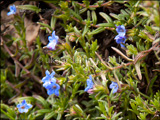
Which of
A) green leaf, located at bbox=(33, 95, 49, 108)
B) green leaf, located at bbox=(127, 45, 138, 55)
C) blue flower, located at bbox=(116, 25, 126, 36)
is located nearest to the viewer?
green leaf, located at bbox=(127, 45, 138, 55)

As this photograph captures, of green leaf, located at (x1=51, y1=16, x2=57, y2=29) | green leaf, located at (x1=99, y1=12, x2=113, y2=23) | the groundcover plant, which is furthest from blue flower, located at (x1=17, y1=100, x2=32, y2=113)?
green leaf, located at (x1=99, y1=12, x2=113, y2=23)

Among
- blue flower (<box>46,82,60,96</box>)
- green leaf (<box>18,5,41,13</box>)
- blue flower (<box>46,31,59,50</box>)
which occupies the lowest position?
blue flower (<box>46,82,60,96</box>)

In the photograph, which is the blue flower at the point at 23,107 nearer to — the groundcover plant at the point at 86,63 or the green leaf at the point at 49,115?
the groundcover plant at the point at 86,63

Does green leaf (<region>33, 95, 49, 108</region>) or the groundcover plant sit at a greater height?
the groundcover plant

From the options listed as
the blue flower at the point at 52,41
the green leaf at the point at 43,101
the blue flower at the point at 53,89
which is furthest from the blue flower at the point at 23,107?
the blue flower at the point at 52,41

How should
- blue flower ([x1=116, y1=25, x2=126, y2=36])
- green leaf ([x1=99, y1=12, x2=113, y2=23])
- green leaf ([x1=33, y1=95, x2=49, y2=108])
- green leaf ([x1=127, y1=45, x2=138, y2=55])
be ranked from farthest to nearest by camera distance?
1. green leaf ([x1=33, y1=95, x2=49, y2=108])
2. green leaf ([x1=99, y1=12, x2=113, y2=23])
3. blue flower ([x1=116, y1=25, x2=126, y2=36])
4. green leaf ([x1=127, y1=45, x2=138, y2=55])

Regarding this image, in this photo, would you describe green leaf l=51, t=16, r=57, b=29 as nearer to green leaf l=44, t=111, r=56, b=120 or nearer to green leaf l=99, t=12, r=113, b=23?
green leaf l=99, t=12, r=113, b=23

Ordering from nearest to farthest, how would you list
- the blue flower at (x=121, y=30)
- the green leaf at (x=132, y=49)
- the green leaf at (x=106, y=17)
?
the green leaf at (x=132, y=49) < the blue flower at (x=121, y=30) < the green leaf at (x=106, y=17)

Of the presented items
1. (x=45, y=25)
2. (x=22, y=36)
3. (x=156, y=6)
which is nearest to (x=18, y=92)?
(x=22, y=36)

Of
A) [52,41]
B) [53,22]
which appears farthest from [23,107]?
[53,22]
